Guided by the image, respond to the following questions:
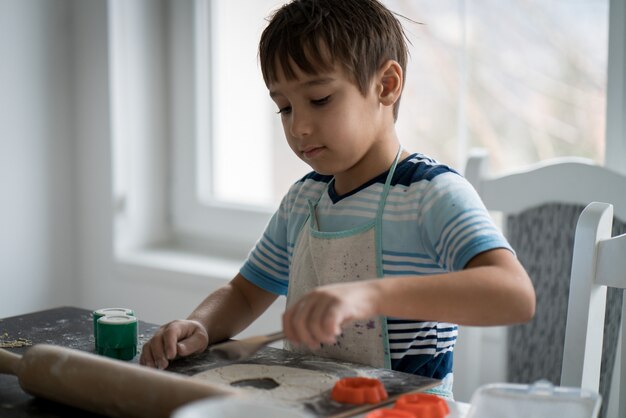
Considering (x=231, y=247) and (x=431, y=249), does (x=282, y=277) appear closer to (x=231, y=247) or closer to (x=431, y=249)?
(x=431, y=249)

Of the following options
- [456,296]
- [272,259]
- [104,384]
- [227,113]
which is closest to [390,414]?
[456,296]

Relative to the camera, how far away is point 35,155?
2266 millimetres

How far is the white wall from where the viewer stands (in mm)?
2193

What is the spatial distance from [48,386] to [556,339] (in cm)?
97

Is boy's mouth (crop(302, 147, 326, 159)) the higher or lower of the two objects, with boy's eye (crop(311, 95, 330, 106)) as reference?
lower

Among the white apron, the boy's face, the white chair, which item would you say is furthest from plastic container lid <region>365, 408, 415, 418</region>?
the white chair

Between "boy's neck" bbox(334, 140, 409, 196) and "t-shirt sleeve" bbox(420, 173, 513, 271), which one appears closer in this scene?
"t-shirt sleeve" bbox(420, 173, 513, 271)

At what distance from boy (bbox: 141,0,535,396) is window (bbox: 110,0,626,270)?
25.6 inches

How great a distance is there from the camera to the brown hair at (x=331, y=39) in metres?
1.17

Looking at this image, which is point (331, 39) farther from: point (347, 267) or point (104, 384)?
point (104, 384)

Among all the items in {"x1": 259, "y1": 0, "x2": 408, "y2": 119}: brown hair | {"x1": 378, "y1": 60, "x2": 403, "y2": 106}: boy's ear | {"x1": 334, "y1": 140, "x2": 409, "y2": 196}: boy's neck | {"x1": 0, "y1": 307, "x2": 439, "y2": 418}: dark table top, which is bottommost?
{"x1": 0, "y1": 307, "x2": 439, "y2": 418}: dark table top

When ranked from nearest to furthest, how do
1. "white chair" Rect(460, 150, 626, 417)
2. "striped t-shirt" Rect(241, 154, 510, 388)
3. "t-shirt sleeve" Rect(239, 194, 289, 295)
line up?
"striped t-shirt" Rect(241, 154, 510, 388), "t-shirt sleeve" Rect(239, 194, 289, 295), "white chair" Rect(460, 150, 626, 417)

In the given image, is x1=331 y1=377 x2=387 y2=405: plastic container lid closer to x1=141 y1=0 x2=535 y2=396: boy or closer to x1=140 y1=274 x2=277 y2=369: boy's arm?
x1=141 y1=0 x2=535 y2=396: boy

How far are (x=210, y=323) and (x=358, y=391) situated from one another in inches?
15.5
